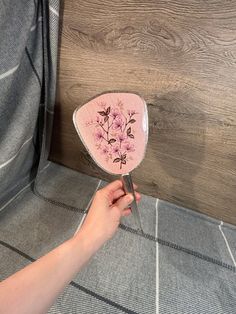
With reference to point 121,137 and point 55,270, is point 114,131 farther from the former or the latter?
point 55,270

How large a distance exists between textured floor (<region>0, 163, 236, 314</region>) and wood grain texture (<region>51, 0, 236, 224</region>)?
88 mm

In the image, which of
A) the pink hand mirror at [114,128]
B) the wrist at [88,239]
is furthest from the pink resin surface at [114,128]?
the wrist at [88,239]

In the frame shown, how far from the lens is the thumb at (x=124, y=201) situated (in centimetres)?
58

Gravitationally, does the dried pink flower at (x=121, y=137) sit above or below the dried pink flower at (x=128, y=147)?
above

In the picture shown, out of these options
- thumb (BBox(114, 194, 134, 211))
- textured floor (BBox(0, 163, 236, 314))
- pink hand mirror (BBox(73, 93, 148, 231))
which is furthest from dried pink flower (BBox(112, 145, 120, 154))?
textured floor (BBox(0, 163, 236, 314))

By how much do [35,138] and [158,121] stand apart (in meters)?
0.39

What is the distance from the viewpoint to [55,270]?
0.44m

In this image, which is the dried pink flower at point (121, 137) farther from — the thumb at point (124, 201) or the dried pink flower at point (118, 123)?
the thumb at point (124, 201)

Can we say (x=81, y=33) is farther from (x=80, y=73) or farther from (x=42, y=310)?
(x=42, y=310)

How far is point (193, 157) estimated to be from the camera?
0.72 metres

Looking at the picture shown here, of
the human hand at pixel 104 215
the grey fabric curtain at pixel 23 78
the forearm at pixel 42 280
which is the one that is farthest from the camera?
the grey fabric curtain at pixel 23 78

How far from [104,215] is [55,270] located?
0.14 m

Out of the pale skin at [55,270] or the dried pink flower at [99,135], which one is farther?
the dried pink flower at [99,135]

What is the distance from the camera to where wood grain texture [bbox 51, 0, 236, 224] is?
59cm
